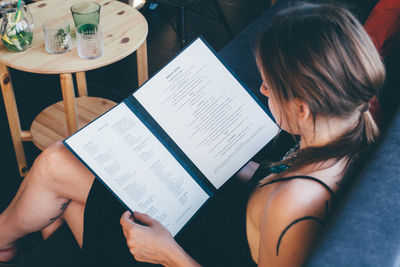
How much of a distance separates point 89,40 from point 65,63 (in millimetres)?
114

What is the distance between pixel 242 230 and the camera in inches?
36.5

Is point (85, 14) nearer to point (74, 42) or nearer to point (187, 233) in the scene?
point (74, 42)

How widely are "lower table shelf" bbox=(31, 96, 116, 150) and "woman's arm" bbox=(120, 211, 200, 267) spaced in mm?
905

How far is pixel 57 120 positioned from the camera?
1.77 metres

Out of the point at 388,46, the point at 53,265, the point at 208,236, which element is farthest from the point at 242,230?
the point at 388,46

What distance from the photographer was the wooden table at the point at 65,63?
53.8 inches

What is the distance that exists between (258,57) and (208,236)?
1.64 ft

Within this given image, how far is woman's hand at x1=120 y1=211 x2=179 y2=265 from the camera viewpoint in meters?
0.89

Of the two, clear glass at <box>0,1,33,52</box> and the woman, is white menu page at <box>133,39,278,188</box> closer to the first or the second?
the woman

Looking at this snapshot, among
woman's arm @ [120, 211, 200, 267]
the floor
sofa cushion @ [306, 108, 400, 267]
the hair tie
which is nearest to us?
sofa cushion @ [306, 108, 400, 267]

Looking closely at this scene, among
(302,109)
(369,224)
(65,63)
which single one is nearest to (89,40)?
(65,63)

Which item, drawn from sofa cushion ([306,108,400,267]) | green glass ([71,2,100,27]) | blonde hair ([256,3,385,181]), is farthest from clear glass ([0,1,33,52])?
sofa cushion ([306,108,400,267])

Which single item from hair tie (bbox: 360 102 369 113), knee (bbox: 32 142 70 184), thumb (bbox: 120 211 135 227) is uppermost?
knee (bbox: 32 142 70 184)

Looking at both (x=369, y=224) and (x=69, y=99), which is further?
(x=69, y=99)
